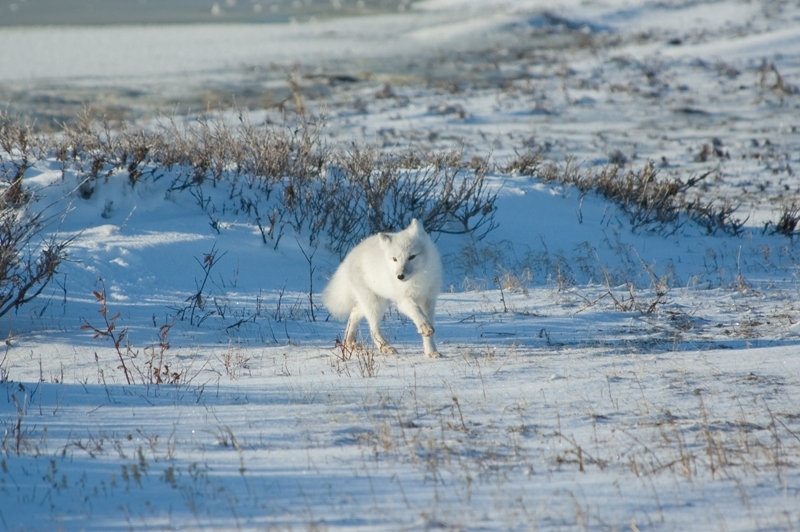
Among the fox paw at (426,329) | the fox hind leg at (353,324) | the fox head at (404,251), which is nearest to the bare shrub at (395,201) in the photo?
the fox hind leg at (353,324)

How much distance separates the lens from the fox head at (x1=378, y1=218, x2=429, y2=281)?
6.48m

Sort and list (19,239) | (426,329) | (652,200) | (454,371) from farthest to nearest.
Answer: (652,200) < (19,239) < (426,329) < (454,371)

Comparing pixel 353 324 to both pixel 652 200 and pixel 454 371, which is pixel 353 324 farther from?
pixel 652 200

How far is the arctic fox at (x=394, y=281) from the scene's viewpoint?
6.53m

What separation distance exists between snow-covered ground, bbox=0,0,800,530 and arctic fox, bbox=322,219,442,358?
0.35m

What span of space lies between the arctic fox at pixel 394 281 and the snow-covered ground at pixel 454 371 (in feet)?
1.14

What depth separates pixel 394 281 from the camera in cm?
662

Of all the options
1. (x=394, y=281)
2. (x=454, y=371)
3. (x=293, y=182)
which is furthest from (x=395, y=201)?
(x=454, y=371)

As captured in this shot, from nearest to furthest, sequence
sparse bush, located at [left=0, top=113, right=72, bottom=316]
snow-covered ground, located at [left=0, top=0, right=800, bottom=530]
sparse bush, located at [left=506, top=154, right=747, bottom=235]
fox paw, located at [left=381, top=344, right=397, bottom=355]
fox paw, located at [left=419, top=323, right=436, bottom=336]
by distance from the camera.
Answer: snow-covered ground, located at [left=0, top=0, right=800, bottom=530]
fox paw, located at [left=419, top=323, right=436, bottom=336]
fox paw, located at [left=381, top=344, right=397, bottom=355]
sparse bush, located at [left=0, top=113, right=72, bottom=316]
sparse bush, located at [left=506, top=154, right=747, bottom=235]

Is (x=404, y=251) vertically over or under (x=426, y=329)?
over

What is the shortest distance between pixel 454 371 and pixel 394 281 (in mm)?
1064

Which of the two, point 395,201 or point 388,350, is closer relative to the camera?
point 388,350

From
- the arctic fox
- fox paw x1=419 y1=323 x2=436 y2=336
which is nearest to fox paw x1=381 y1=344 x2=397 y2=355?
the arctic fox

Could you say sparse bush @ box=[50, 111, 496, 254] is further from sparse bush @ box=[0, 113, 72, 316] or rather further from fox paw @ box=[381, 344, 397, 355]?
fox paw @ box=[381, 344, 397, 355]
